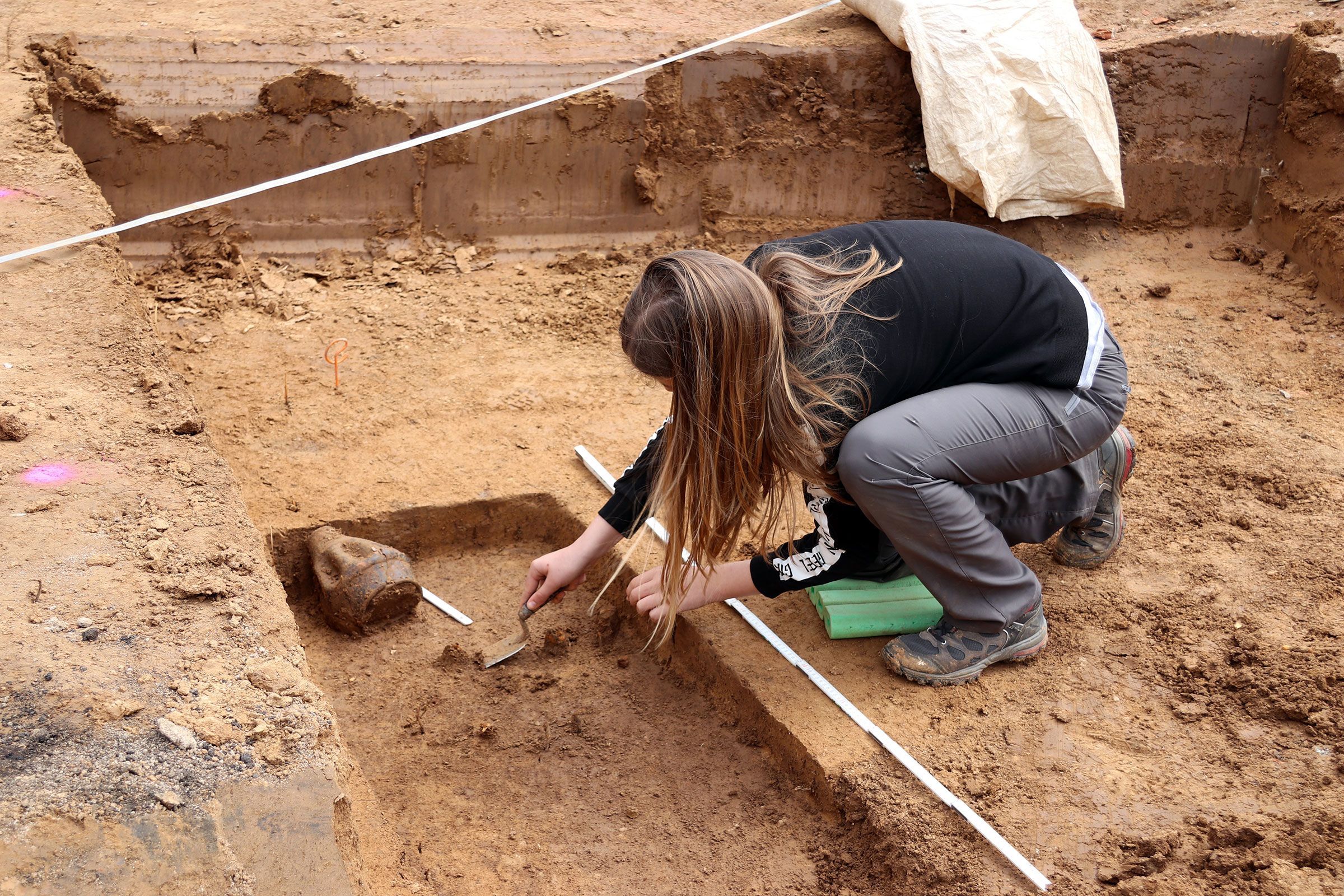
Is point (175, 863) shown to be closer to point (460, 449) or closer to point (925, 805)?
point (925, 805)

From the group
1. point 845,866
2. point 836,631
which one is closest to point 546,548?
point 836,631

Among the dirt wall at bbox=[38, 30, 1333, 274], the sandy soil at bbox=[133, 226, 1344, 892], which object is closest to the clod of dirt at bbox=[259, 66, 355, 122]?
the dirt wall at bbox=[38, 30, 1333, 274]

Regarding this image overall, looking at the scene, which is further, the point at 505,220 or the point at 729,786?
the point at 505,220

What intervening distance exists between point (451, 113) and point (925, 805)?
3.44 metres

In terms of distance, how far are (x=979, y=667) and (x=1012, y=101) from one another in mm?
2781

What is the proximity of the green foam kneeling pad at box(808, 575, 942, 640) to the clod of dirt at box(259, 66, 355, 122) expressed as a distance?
2962 mm

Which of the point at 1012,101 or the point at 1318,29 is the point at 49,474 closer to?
the point at 1012,101

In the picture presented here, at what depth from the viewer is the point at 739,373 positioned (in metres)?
1.95

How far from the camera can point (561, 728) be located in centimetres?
270

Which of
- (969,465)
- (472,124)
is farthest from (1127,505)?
(472,124)

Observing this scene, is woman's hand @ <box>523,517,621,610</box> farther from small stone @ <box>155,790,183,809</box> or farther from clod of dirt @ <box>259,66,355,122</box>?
clod of dirt @ <box>259,66,355,122</box>

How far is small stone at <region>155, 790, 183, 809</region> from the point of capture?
1.63 metres

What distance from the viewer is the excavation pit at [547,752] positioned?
7.58ft

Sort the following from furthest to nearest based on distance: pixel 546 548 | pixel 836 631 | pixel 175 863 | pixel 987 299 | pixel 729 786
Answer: pixel 546 548, pixel 836 631, pixel 729 786, pixel 987 299, pixel 175 863
